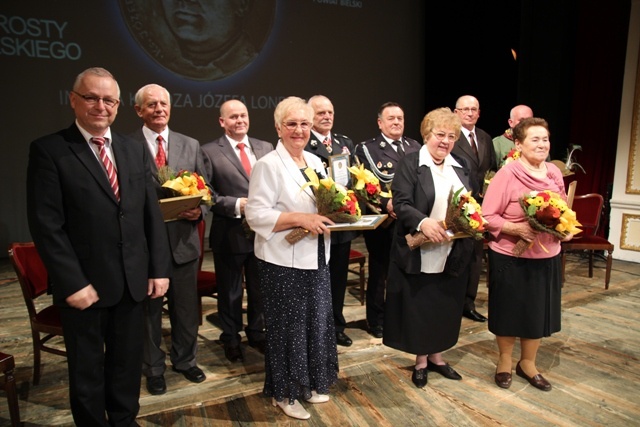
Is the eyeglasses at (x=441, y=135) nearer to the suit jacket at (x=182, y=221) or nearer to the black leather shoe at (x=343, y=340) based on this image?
the suit jacket at (x=182, y=221)

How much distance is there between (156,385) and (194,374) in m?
0.23

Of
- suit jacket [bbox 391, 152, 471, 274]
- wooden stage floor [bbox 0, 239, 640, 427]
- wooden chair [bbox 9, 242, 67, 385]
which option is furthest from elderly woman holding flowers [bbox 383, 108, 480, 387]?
wooden chair [bbox 9, 242, 67, 385]

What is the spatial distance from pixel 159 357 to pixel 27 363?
3.37 feet

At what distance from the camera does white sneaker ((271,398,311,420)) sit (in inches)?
99.9

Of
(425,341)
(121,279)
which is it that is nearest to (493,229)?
(425,341)

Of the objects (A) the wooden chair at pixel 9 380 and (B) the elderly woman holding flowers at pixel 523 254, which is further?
(B) the elderly woman holding flowers at pixel 523 254

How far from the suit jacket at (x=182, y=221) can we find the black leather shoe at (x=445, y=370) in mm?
1569

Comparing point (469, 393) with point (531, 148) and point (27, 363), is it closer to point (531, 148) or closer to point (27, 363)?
point (531, 148)

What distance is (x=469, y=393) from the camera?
9.27ft

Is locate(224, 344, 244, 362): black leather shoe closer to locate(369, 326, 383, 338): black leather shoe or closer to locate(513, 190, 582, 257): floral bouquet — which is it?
locate(369, 326, 383, 338): black leather shoe

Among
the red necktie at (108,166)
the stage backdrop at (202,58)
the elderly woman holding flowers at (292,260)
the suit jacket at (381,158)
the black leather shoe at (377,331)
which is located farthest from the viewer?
the stage backdrop at (202,58)

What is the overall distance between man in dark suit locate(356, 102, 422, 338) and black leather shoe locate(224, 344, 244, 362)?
1.00m

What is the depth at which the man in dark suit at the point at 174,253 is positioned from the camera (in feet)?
9.08

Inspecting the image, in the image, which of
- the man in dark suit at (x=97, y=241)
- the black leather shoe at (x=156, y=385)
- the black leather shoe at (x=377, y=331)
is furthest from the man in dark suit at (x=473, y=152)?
the man in dark suit at (x=97, y=241)
